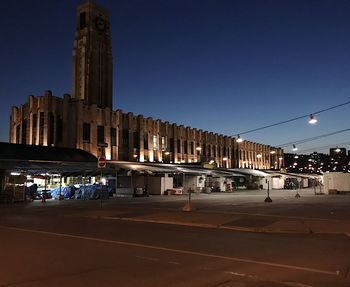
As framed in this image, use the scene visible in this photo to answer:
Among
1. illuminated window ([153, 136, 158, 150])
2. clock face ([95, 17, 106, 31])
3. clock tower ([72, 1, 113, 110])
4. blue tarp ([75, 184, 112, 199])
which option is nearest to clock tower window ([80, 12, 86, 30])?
clock tower ([72, 1, 113, 110])

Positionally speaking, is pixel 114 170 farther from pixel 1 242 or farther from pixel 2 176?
pixel 1 242

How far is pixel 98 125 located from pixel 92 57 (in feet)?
71.4

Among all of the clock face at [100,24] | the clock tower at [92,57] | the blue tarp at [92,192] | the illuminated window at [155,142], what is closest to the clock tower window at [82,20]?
the clock tower at [92,57]

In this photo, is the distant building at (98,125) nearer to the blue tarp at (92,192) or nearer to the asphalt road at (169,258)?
the blue tarp at (92,192)

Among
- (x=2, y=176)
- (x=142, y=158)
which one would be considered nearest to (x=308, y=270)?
(x=2, y=176)

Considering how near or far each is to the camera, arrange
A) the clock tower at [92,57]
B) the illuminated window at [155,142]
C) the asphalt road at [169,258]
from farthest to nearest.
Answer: the clock tower at [92,57] < the illuminated window at [155,142] < the asphalt road at [169,258]

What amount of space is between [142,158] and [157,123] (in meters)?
7.47

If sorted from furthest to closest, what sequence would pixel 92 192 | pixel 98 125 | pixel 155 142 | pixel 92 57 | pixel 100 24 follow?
1. pixel 100 24
2. pixel 92 57
3. pixel 155 142
4. pixel 98 125
5. pixel 92 192

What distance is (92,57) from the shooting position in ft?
249

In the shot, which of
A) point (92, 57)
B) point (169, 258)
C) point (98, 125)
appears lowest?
point (169, 258)

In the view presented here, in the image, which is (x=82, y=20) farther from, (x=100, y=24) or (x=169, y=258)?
(x=169, y=258)

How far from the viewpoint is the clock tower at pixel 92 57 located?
242 ft

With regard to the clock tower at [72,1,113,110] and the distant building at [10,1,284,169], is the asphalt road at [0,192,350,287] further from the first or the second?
the clock tower at [72,1,113,110]

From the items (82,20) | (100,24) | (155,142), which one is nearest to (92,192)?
(155,142)
